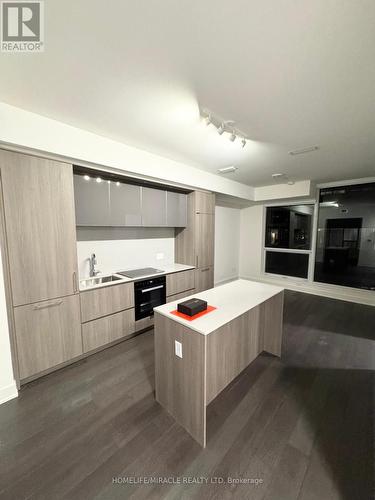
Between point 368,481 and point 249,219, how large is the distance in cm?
524

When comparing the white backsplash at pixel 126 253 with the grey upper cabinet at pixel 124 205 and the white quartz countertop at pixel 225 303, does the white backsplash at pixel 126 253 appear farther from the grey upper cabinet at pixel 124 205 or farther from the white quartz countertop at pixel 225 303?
the white quartz countertop at pixel 225 303

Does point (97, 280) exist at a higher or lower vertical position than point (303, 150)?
lower

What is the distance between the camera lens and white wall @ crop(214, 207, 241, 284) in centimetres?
531

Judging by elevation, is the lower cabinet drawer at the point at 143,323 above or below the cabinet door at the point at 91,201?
below

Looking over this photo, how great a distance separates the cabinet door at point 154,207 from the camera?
10.1 feet

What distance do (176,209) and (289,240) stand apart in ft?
11.2

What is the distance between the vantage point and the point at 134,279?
2766 mm

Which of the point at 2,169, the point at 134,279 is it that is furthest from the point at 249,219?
the point at 2,169

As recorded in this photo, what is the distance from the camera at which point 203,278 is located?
3908 millimetres

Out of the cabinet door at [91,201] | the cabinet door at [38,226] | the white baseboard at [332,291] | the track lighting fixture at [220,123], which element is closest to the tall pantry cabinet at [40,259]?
the cabinet door at [38,226]

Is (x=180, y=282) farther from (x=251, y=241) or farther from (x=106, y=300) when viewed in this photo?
(x=251, y=241)

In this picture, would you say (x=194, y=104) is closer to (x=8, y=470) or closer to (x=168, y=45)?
(x=168, y=45)

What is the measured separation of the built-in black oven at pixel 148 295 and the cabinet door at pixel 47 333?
2.56ft

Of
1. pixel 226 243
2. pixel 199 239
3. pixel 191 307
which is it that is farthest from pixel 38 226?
pixel 226 243
